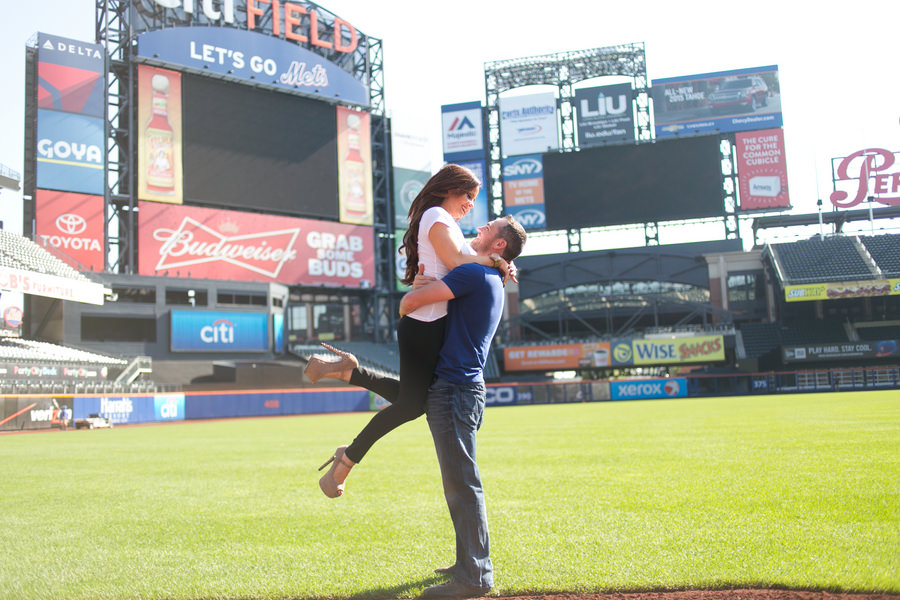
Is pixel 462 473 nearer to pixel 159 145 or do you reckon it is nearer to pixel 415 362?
pixel 415 362

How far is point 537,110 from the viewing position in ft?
184

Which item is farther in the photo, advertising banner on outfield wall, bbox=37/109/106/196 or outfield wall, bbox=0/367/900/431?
advertising banner on outfield wall, bbox=37/109/106/196

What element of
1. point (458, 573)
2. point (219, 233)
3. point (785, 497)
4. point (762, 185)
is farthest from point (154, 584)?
point (762, 185)

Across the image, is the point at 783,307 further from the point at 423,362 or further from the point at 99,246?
the point at 423,362

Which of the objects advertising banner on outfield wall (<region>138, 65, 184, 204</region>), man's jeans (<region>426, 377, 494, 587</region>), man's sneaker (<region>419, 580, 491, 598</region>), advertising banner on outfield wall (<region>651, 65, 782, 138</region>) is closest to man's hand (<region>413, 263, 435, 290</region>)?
man's jeans (<region>426, 377, 494, 587</region>)

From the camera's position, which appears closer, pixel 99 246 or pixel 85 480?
pixel 85 480

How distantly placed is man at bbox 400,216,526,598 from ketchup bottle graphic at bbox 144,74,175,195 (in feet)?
135

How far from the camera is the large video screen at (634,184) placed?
172 feet

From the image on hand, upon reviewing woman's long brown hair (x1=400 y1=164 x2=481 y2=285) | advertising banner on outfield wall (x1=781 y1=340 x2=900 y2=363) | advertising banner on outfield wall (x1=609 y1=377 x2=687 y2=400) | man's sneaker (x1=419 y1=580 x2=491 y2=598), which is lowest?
advertising banner on outfield wall (x1=609 y1=377 x2=687 y2=400)

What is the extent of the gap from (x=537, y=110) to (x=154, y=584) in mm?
54921

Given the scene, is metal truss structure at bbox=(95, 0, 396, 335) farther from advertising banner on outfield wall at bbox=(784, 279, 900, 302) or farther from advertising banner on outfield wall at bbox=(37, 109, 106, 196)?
advertising banner on outfield wall at bbox=(784, 279, 900, 302)

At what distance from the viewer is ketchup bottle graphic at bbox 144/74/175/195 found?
4147cm

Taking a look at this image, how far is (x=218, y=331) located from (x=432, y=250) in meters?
40.3

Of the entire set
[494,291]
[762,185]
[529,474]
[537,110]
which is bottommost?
[529,474]
